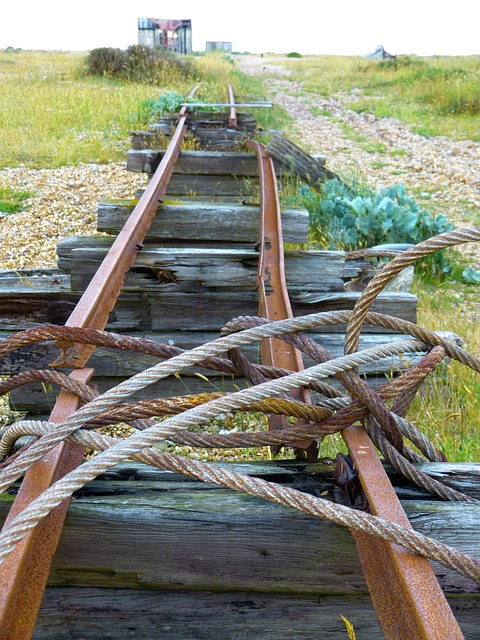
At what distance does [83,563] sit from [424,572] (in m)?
0.63

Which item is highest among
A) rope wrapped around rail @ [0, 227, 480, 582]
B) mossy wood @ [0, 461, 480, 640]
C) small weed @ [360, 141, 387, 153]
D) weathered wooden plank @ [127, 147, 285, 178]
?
small weed @ [360, 141, 387, 153]

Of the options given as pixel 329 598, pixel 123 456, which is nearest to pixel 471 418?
pixel 329 598

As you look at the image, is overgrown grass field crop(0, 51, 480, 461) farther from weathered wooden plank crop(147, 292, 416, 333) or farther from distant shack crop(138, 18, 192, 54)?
distant shack crop(138, 18, 192, 54)

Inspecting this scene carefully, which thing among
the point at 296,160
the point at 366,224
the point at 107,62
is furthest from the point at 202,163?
the point at 107,62

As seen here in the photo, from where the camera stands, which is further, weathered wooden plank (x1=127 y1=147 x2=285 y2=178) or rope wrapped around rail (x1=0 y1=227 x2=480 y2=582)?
weathered wooden plank (x1=127 y1=147 x2=285 y2=178)

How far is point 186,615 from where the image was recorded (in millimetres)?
1114

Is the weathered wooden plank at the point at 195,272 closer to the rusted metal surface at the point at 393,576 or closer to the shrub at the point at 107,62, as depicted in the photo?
the rusted metal surface at the point at 393,576

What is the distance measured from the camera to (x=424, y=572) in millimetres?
858

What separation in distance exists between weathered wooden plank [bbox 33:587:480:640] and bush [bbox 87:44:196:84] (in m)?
16.1

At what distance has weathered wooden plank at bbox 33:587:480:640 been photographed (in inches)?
43.6

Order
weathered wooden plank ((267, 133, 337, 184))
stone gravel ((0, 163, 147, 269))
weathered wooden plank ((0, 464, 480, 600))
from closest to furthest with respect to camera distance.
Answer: weathered wooden plank ((0, 464, 480, 600)), stone gravel ((0, 163, 147, 269)), weathered wooden plank ((267, 133, 337, 184))

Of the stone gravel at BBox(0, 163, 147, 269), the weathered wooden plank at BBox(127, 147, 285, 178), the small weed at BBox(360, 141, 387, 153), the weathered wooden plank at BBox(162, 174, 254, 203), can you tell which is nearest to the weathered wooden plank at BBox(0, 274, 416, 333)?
the stone gravel at BBox(0, 163, 147, 269)

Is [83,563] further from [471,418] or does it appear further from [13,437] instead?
[471,418]

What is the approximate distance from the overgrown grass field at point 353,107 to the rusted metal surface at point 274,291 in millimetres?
514
